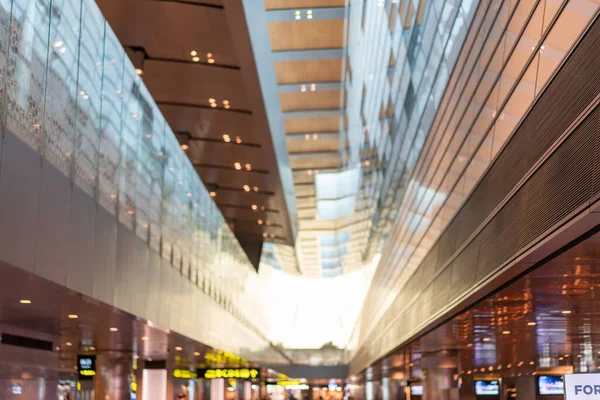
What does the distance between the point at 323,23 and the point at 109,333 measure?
52.5 ft

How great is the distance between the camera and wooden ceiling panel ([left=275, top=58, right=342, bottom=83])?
38844mm

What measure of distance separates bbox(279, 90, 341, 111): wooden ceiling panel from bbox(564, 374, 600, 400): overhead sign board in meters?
29.9

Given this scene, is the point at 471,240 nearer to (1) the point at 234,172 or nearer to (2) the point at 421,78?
(2) the point at 421,78

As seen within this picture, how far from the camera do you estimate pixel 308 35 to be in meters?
36.1

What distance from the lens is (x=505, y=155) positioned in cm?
1405

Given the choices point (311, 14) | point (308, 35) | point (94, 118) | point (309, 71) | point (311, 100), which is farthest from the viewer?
point (311, 100)

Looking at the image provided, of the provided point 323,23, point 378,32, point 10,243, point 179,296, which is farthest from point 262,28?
point 323,23

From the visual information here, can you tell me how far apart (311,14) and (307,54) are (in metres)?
3.50

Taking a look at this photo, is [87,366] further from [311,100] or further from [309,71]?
[311,100]

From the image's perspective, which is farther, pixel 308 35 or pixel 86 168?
pixel 308 35

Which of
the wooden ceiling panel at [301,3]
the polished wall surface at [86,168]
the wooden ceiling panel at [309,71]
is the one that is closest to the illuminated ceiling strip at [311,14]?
the wooden ceiling panel at [301,3]

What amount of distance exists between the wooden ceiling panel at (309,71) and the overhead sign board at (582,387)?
2692 centimetres

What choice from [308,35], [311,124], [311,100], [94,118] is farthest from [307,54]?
[94,118]

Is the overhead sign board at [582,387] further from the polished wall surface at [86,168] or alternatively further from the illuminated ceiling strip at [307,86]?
the illuminated ceiling strip at [307,86]
